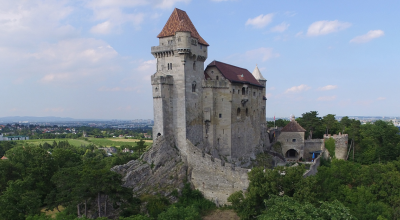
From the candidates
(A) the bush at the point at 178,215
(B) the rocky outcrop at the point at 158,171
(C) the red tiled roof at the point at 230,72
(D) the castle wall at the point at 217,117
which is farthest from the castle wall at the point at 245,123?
(A) the bush at the point at 178,215

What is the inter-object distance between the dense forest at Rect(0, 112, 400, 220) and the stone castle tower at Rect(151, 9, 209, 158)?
891 centimetres

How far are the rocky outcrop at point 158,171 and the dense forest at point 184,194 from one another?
62.6 inches

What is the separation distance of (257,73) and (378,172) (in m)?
38.7

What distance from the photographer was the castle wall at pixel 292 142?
213 feet

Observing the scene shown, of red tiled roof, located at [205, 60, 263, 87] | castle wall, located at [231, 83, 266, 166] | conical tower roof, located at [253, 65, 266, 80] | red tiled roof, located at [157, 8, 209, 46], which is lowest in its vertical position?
castle wall, located at [231, 83, 266, 166]

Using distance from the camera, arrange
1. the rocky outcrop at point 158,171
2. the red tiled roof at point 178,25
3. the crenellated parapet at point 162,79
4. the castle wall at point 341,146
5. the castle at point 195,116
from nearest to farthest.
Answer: the rocky outcrop at point 158,171 < the castle at point 195,116 < the crenellated parapet at point 162,79 < the red tiled roof at point 178,25 < the castle wall at point 341,146

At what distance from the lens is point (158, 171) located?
4569 centimetres

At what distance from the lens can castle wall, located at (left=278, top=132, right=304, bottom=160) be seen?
213 feet

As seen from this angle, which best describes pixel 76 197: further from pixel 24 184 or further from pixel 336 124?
pixel 336 124

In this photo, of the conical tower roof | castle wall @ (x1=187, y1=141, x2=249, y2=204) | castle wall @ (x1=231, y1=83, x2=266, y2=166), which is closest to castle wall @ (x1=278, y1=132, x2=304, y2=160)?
castle wall @ (x1=231, y1=83, x2=266, y2=166)

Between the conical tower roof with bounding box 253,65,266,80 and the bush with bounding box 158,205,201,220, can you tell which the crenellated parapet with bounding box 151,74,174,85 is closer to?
the bush with bounding box 158,205,201,220

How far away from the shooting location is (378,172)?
42375 millimetres

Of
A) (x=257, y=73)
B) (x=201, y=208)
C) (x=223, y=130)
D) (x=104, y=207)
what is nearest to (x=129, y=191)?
(x=104, y=207)

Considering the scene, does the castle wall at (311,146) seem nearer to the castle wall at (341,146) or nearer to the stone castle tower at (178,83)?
the castle wall at (341,146)
